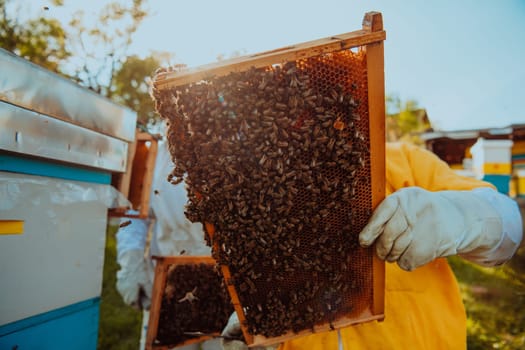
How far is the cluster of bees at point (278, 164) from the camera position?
1816mm

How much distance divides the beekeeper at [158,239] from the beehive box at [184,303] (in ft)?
4.23

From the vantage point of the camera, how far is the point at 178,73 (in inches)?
74.5

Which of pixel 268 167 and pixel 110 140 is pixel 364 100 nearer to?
pixel 268 167

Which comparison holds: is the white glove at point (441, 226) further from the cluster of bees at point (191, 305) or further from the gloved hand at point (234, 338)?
the cluster of bees at point (191, 305)

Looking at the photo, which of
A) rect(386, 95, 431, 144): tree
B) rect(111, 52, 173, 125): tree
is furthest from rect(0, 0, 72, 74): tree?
rect(386, 95, 431, 144): tree

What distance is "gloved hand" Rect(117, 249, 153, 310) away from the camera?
5.80 metres

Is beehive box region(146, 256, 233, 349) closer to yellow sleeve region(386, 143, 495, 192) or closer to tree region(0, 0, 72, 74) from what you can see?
yellow sleeve region(386, 143, 495, 192)

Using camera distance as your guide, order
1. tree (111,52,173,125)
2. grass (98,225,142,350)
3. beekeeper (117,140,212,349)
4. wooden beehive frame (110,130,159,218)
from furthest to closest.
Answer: tree (111,52,173,125) < grass (98,225,142,350) < beekeeper (117,140,212,349) < wooden beehive frame (110,130,159,218)

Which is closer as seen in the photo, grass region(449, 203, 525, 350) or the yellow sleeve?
the yellow sleeve

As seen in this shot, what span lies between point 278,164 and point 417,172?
Result: 159cm

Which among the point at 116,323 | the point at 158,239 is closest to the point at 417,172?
the point at 158,239

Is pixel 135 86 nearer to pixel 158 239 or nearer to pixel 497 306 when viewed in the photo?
pixel 158 239

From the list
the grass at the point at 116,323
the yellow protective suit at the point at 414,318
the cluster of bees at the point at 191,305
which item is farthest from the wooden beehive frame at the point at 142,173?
the grass at the point at 116,323

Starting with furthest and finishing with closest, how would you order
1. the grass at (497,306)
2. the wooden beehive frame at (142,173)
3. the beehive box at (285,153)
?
the wooden beehive frame at (142,173) → the grass at (497,306) → the beehive box at (285,153)
